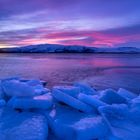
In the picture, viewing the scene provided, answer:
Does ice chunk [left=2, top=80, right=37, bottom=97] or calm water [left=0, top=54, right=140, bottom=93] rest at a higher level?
ice chunk [left=2, top=80, right=37, bottom=97]

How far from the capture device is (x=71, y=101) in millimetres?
3961

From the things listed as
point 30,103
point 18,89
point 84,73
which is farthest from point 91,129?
point 84,73

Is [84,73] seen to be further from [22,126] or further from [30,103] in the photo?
[22,126]

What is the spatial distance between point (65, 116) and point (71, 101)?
36cm

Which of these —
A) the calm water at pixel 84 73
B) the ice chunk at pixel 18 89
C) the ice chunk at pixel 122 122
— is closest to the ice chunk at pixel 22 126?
the ice chunk at pixel 18 89

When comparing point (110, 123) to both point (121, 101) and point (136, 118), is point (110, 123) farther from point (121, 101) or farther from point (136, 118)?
point (121, 101)

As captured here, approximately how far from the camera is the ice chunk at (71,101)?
3.89 meters

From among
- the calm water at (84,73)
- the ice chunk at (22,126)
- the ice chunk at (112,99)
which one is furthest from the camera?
the calm water at (84,73)

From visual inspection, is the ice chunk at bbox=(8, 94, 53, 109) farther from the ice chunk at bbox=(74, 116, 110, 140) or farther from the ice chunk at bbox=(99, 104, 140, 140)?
the ice chunk at bbox=(99, 104, 140, 140)

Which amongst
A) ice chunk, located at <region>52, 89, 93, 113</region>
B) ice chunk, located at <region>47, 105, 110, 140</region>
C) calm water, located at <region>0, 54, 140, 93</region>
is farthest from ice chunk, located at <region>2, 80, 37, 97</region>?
calm water, located at <region>0, 54, 140, 93</region>

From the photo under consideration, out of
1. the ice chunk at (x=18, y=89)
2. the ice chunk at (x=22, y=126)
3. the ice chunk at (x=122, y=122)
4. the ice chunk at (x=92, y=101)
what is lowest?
the ice chunk at (x=122, y=122)

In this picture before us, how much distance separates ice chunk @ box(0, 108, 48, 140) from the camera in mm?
2882

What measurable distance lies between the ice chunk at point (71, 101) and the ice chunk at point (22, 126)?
0.55 metres

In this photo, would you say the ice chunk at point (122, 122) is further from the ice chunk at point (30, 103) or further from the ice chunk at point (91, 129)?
the ice chunk at point (30, 103)
